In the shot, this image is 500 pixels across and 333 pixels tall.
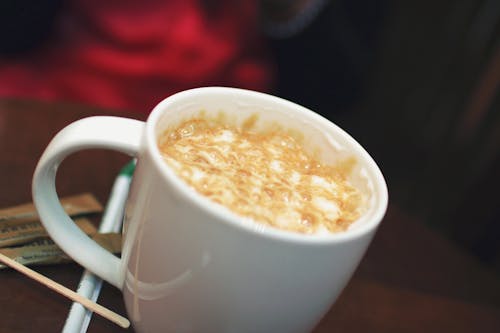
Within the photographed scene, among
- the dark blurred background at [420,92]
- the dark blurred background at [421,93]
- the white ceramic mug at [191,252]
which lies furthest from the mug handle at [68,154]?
the dark blurred background at [421,93]

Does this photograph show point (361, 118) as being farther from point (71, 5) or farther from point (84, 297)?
point (84, 297)

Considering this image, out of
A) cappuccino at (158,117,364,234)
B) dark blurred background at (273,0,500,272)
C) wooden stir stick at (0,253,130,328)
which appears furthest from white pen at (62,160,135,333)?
dark blurred background at (273,0,500,272)

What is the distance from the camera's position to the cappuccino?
1.77ft

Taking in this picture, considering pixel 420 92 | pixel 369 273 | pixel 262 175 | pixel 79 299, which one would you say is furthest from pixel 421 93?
pixel 79 299

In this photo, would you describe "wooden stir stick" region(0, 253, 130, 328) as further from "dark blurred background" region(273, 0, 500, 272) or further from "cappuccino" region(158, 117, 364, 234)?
"dark blurred background" region(273, 0, 500, 272)

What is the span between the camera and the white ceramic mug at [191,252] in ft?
1.55

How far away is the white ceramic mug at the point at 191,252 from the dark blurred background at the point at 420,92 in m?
0.99

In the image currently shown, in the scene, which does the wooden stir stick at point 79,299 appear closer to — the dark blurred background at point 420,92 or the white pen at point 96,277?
the white pen at point 96,277

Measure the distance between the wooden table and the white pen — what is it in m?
0.02

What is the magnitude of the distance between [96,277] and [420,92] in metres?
2.10

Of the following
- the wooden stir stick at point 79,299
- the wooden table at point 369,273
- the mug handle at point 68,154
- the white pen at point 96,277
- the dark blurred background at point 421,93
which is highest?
the mug handle at point 68,154

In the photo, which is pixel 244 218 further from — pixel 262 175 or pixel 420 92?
pixel 420 92

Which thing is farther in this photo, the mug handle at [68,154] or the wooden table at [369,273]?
the wooden table at [369,273]

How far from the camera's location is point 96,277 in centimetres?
65
